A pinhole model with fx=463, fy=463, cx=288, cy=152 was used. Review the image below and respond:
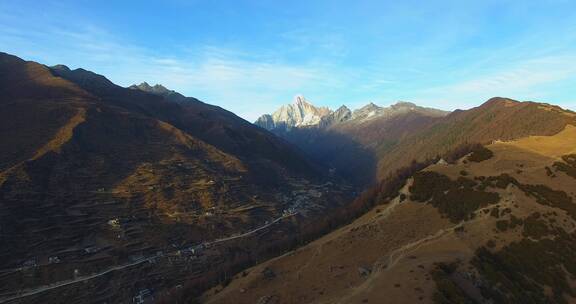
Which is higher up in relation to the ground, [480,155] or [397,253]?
[480,155]

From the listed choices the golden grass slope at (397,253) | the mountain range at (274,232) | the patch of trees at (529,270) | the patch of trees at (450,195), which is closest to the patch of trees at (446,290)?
the mountain range at (274,232)

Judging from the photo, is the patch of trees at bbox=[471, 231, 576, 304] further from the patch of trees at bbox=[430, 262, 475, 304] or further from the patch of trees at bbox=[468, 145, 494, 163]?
the patch of trees at bbox=[468, 145, 494, 163]

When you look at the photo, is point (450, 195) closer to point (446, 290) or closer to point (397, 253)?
point (397, 253)

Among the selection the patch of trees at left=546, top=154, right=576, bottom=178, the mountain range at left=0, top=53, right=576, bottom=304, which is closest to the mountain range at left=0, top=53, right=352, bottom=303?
the mountain range at left=0, top=53, right=576, bottom=304

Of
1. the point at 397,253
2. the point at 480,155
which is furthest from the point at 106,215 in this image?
the point at 480,155

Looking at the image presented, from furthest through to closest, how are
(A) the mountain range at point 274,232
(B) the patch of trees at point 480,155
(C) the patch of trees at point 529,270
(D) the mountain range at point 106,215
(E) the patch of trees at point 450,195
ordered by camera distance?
(D) the mountain range at point 106,215 < (B) the patch of trees at point 480,155 < (E) the patch of trees at point 450,195 < (A) the mountain range at point 274,232 < (C) the patch of trees at point 529,270

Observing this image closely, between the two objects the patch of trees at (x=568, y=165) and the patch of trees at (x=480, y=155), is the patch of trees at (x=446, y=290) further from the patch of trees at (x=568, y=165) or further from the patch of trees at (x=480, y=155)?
the patch of trees at (x=480, y=155)

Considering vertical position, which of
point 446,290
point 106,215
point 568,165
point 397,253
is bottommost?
point 106,215

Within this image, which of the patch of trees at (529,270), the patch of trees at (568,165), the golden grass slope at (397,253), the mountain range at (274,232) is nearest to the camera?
the golden grass slope at (397,253)

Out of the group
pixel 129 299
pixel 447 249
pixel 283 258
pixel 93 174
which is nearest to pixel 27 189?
pixel 93 174

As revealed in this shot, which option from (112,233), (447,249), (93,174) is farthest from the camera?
(93,174)

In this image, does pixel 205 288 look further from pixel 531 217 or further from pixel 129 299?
pixel 531 217
